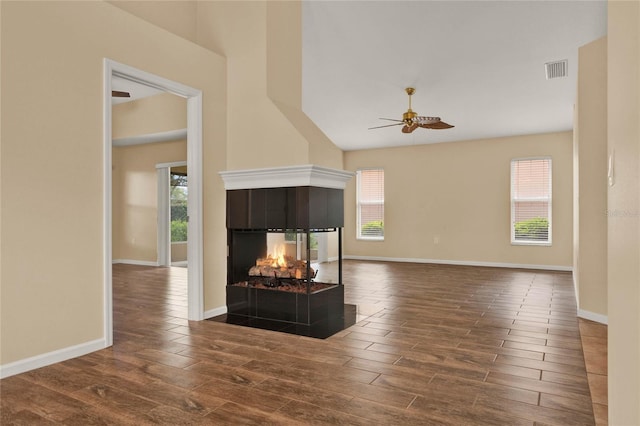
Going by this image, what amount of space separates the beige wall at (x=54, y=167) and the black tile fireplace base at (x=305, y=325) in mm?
1227

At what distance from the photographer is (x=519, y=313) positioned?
4.43m

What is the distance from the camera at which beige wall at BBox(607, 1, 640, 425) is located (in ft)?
2.91

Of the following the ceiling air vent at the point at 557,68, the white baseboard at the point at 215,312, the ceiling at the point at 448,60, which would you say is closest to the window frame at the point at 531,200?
the ceiling at the point at 448,60

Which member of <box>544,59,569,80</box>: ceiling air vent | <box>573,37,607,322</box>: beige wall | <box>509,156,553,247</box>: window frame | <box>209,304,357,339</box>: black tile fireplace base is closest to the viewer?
<box>209,304,357,339</box>: black tile fireplace base

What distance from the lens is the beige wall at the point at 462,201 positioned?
8148 millimetres

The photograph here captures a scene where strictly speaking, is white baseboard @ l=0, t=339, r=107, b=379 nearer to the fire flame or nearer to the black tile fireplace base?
the black tile fireplace base

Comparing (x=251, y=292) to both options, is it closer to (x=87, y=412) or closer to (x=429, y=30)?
(x=87, y=412)

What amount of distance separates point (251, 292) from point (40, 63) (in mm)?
2560

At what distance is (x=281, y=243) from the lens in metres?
4.36

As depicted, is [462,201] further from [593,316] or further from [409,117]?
[593,316]

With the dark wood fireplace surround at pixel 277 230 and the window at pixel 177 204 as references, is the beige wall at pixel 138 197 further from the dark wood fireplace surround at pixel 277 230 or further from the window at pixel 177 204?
the dark wood fireplace surround at pixel 277 230

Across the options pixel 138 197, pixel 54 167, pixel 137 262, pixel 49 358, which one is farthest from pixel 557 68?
pixel 137 262

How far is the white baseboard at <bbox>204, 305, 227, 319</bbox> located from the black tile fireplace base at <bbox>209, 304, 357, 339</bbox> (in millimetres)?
58

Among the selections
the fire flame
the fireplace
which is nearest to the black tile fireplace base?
the fireplace
